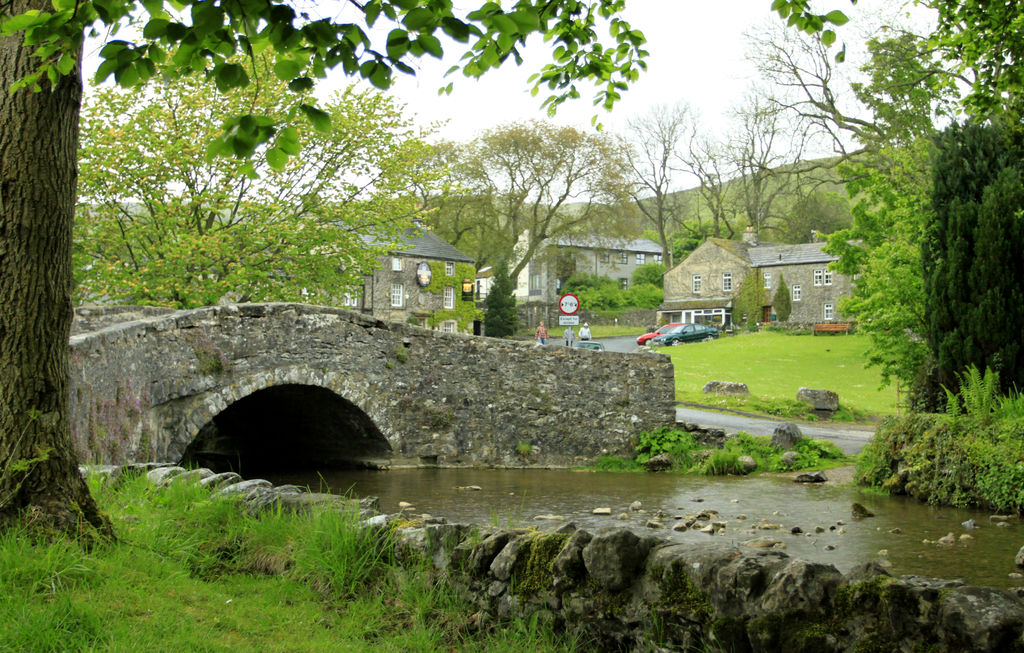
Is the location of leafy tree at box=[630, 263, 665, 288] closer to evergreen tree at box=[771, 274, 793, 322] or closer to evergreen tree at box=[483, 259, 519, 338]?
evergreen tree at box=[771, 274, 793, 322]

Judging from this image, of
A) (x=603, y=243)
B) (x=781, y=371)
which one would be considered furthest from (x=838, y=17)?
(x=603, y=243)

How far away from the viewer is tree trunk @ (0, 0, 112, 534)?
4500mm

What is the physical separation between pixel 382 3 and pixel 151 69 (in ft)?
3.75

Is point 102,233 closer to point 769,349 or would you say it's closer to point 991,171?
point 991,171

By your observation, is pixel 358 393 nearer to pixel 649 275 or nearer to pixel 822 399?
pixel 822 399

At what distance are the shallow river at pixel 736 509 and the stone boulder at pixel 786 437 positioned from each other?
5.40ft

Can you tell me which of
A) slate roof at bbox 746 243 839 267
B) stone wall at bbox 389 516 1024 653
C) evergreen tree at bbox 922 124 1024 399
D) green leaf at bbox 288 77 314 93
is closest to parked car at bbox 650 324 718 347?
slate roof at bbox 746 243 839 267

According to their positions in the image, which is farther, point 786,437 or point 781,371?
point 781,371

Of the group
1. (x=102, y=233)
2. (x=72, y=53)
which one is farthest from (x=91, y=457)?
(x=102, y=233)

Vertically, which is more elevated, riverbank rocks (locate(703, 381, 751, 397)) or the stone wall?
the stone wall

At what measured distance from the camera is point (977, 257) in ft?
37.6

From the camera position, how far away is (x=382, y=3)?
364cm

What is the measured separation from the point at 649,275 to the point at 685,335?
76.6 ft

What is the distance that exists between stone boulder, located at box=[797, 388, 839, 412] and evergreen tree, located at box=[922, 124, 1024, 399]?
10204mm
